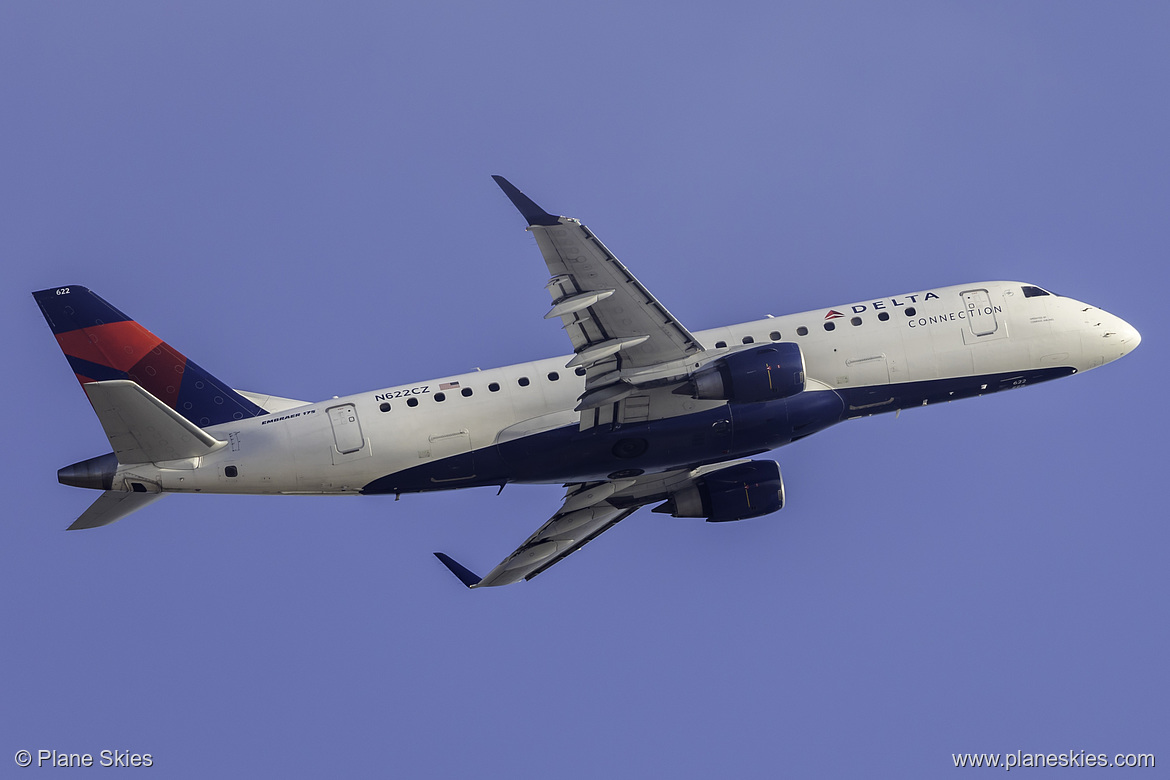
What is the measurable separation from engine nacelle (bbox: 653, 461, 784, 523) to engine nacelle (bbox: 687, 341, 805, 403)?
23.0 feet

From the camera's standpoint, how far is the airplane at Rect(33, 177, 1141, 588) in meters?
38.1

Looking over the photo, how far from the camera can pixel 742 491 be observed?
45.4m

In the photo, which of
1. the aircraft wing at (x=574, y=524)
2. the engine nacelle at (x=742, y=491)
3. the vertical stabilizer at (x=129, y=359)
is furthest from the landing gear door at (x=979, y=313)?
the vertical stabilizer at (x=129, y=359)

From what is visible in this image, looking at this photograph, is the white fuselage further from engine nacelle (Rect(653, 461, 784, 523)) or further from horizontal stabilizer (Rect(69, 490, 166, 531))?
engine nacelle (Rect(653, 461, 784, 523))

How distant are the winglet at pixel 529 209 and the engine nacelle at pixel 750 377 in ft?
23.5

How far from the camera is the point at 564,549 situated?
47.0 metres

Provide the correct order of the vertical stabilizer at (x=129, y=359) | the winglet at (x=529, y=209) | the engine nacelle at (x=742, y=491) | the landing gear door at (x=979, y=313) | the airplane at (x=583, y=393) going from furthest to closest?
1. the engine nacelle at (x=742, y=491)
2. the landing gear door at (x=979, y=313)
3. the vertical stabilizer at (x=129, y=359)
4. the airplane at (x=583, y=393)
5. the winglet at (x=529, y=209)

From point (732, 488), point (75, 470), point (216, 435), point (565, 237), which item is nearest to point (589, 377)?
point (565, 237)

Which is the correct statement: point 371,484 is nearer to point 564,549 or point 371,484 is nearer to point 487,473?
point 487,473

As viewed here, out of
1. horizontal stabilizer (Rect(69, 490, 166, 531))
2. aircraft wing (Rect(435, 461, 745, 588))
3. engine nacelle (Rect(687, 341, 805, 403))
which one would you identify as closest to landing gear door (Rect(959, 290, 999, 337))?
engine nacelle (Rect(687, 341, 805, 403))

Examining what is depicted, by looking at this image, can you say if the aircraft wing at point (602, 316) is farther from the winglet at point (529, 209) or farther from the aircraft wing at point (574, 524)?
the aircraft wing at point (574, 524)

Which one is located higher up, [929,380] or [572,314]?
[572,314]

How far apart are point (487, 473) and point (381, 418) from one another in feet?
12.5

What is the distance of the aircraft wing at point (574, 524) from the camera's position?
152ft
